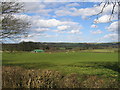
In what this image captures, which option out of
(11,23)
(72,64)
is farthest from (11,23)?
(72,64)

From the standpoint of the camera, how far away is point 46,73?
6.11 meters

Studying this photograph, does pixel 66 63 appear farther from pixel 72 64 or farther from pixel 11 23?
pixel 11 23

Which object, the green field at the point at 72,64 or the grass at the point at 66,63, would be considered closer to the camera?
the green field at the point at 72,64

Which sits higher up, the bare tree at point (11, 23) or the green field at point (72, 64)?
the bare tree at point (11, 23)

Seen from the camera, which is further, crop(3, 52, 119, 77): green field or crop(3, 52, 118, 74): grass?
crop(3, 52, 118, 74): grass

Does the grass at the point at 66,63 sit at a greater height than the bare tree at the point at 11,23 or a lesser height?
lesser

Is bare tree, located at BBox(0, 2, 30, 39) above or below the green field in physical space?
A: above

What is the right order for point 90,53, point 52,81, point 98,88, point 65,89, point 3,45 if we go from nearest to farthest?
point 98,88, point 65,89, point 52,81, point 3,45, point 90,53

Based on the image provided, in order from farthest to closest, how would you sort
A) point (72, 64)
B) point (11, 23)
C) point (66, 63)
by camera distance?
point (66, 63), point (72, 64), point (11, 23)

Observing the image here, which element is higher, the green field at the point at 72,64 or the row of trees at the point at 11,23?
the row of trees at the point at 11,23

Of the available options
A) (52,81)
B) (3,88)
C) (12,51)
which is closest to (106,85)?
(52,81)

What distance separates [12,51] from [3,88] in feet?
26.2

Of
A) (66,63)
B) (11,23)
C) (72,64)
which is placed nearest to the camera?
(11,23)

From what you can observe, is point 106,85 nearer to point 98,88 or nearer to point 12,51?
point 98,88
